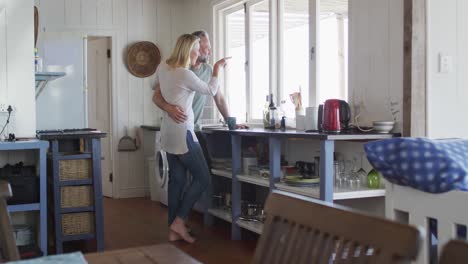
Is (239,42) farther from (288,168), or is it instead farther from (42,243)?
(42,243)

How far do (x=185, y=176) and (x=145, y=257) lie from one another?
3.01 metres

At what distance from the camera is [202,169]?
4.18 metres

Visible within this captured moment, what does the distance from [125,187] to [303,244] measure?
5742 millimetres

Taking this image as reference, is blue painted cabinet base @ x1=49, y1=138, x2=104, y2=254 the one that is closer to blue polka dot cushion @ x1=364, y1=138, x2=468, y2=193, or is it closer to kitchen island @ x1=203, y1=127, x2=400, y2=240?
kitchen island @ x1=203, y1=127, x2=400, y2=240

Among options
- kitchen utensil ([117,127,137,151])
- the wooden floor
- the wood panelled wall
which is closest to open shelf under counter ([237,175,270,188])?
the wooden floor

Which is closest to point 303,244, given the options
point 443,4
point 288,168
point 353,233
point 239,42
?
point 353,233

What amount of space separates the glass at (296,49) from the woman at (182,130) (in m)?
0.73

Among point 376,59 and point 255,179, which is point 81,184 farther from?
point 376,59

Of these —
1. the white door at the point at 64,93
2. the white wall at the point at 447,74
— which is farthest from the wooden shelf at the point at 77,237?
the white wall at the point at 447,74

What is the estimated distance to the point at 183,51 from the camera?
4.08 meters

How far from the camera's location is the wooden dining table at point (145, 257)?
1.29 m

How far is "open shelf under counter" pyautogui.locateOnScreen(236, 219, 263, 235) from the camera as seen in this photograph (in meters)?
3.95

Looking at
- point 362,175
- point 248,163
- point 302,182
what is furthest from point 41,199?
point 362,175

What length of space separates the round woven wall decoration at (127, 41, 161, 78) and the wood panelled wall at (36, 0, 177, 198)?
2.8 inches
